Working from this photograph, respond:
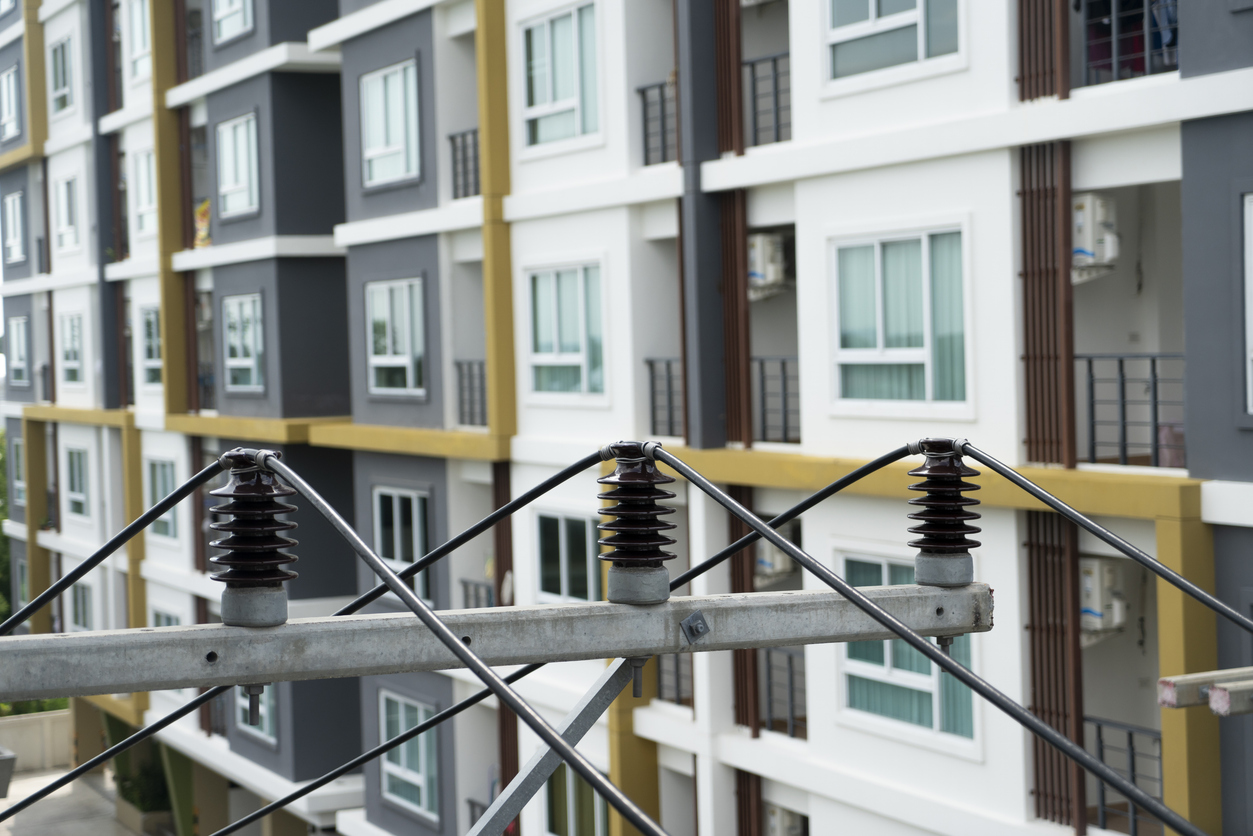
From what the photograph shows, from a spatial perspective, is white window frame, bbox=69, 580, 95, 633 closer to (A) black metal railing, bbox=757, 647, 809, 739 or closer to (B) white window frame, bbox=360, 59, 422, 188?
(B) white window frame, bbox=360, 59, 422, 188

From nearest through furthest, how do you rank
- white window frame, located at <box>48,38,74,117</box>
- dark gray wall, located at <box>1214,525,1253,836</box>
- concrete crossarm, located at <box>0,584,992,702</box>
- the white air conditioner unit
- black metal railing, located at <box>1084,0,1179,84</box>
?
1. concrete crossarm, located at <box>0,584,992,702</box>
2. dark gray wall, located at <box>1214,525,1253,836</box>
3. black metal railing, located at <box>1084,0,1179,84</box>
4. the white air conditioner unit
5. white window frame, located at <box>48,38,74,117</box>

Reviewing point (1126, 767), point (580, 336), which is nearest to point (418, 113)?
point (580, 336)

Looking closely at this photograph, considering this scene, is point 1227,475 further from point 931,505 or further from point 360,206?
point 360,206

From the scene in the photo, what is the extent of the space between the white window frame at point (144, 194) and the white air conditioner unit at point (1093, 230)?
62.2 ft

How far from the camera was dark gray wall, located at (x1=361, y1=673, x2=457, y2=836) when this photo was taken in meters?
19.3

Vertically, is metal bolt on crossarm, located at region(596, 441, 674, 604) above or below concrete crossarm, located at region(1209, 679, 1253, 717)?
above

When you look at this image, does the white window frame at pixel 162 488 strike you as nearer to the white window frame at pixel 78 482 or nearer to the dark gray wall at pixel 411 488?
the white window frame at pixel 78 482

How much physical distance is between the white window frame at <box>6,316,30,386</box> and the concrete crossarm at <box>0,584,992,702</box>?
3219 centimetres

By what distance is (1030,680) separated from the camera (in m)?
12.1

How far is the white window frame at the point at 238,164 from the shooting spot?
22750 millimetres

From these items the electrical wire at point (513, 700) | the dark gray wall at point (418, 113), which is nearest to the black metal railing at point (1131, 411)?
the electrical wire at point (513, 700)

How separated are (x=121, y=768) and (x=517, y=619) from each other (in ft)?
99.0

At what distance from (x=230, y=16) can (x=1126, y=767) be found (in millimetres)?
17743

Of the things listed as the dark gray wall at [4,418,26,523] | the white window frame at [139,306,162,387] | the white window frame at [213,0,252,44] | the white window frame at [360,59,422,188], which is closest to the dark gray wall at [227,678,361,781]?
the white window frame at [139,306,162,387]
